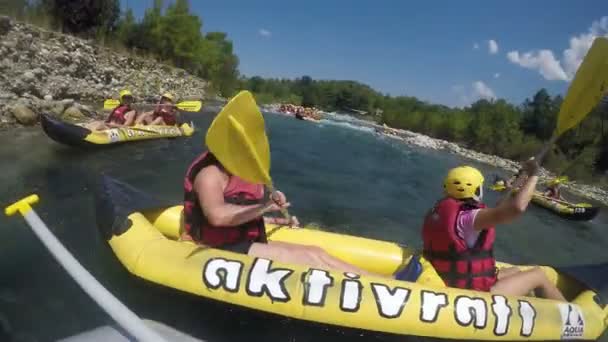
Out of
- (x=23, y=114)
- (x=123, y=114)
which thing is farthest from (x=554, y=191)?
(x=23, y=114)

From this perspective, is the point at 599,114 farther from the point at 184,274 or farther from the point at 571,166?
the point at 184,274

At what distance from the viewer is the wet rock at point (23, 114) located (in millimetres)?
7810

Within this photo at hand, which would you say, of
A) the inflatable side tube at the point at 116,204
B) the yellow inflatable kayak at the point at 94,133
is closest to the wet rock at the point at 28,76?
the yellow inflatable kayak at the point at 94,133

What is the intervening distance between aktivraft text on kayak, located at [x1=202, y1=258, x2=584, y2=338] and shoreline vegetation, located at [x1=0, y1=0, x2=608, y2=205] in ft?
19.6

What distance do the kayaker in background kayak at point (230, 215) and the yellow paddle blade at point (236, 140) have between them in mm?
180

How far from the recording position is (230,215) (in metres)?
2.55

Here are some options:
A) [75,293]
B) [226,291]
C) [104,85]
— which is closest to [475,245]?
A: [226,291]

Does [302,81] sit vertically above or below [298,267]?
above

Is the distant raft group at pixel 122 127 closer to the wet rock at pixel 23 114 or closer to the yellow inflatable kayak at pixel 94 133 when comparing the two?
the yellow inflatable kayak at pixel 94 133

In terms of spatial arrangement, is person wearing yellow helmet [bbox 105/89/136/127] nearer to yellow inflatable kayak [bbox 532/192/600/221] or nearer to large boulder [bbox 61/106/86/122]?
large boulder [bbox 61/106/86/122]

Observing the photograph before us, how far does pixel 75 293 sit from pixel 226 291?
139 centimetres

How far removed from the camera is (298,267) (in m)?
2.72

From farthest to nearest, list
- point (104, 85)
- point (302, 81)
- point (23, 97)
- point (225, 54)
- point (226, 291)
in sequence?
point (302, 81)
point (225, 54)
point (104, 85)
point (23, 97)
point (226, 291)

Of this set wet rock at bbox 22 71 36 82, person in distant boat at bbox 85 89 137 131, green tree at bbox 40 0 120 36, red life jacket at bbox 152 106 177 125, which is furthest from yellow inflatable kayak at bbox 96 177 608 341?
green tree at bbox 40 0 120 36
